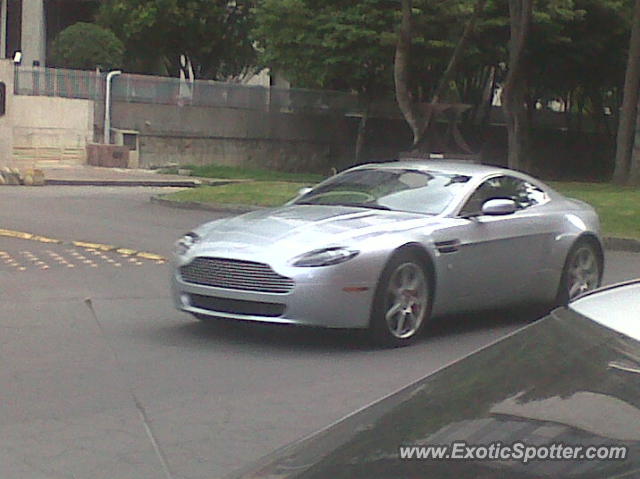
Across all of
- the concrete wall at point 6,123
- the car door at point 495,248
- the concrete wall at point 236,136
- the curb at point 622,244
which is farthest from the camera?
the concrete wall at point 236,136

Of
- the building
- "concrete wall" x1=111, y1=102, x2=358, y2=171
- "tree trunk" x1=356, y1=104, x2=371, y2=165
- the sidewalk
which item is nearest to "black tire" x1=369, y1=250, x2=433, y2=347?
the sidewalk

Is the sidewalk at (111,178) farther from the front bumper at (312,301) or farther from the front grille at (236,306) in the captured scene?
the front bumper at (312,301)

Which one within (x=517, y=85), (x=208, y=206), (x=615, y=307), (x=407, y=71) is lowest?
(x=208, y=206)

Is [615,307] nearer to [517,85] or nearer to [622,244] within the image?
[622,244]

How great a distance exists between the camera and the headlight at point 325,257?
28.2ft

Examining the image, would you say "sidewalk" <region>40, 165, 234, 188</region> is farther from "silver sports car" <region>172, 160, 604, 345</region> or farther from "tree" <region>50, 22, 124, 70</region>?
"silver sports car" <region>172, 160, 604, 345</region>

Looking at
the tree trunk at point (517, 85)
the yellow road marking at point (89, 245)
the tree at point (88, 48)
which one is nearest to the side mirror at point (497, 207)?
Result: the yellow road marking at point (89, 245)

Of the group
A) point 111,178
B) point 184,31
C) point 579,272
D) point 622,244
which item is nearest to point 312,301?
point 579,272

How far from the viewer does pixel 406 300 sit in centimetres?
905

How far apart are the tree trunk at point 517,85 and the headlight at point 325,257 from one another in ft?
69.7

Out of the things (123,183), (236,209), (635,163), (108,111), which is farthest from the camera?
(108,111)

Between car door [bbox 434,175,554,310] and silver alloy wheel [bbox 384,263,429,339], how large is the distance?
27 cm

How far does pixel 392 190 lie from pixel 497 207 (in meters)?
0.94

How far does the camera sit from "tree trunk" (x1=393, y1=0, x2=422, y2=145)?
2937 cm
